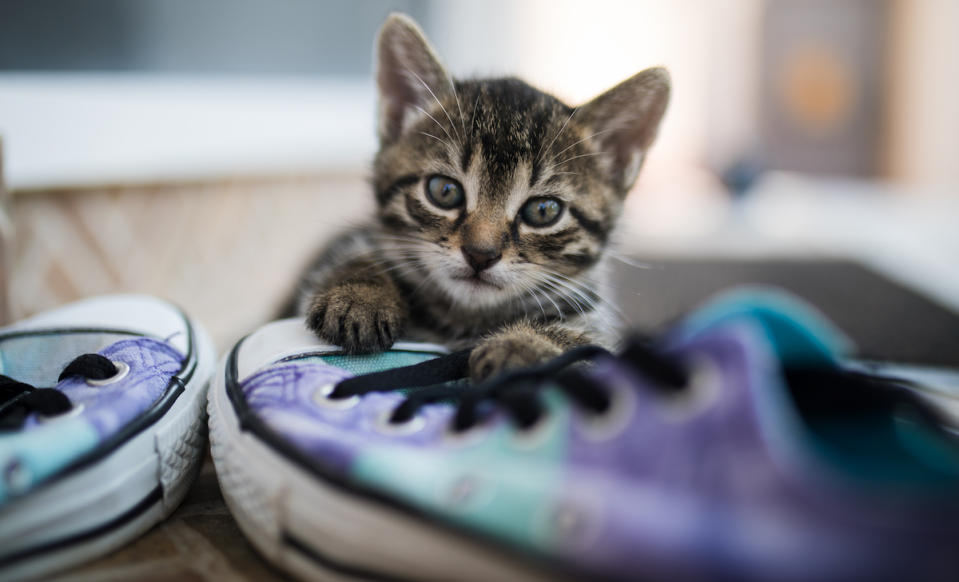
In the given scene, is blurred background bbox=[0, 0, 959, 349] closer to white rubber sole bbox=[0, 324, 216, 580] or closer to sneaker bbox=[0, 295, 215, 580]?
sneaker bbox=[0, 295, 215, 580]

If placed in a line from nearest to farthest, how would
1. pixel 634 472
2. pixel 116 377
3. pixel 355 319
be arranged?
pixel 634 472
pixel 116 377
pixel 355 319

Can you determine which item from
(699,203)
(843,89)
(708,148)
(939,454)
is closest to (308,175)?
(939,454)

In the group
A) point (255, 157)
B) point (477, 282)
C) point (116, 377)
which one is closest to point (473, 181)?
point (477, 282)

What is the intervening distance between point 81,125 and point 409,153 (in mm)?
892

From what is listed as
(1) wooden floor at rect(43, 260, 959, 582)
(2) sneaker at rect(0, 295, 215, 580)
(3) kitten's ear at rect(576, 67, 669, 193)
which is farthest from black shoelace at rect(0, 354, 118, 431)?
(3) kitten's ear at rect(576, 67, 669, 193)

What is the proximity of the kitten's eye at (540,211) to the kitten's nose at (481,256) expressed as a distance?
0.09 m

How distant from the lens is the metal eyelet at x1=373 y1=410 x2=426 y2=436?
62cm

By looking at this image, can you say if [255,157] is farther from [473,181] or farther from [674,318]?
[674,318]

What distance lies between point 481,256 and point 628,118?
15.3 inches

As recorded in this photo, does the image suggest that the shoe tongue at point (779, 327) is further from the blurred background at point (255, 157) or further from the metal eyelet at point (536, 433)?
the blurred background at point (255, 157)

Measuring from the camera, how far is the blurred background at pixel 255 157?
135 cm

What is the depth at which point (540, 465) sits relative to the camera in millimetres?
528

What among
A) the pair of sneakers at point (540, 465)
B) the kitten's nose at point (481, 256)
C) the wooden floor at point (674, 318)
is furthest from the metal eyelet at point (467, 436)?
the kitten's nose at point (481, 256)

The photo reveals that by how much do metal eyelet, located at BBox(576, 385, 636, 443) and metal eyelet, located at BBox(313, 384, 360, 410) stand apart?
252 millimetres
